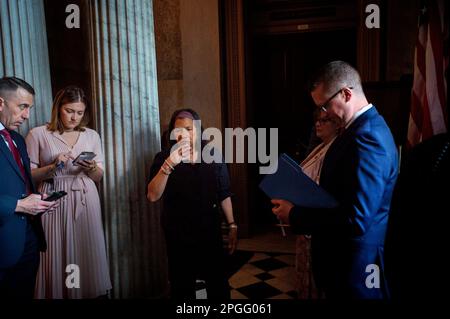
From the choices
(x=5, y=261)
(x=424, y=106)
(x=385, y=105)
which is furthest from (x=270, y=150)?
(x=5, y=261)

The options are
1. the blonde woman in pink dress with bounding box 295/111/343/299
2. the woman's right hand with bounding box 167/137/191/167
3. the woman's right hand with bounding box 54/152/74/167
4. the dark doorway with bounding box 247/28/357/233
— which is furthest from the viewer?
the dark doorway with bounding box 247/28/357/233

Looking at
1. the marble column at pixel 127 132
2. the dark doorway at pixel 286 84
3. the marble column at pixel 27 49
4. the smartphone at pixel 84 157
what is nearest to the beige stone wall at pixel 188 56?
the dark doorway at pixel 286 84

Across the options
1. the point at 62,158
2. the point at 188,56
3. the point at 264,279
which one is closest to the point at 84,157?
the point at 62,158

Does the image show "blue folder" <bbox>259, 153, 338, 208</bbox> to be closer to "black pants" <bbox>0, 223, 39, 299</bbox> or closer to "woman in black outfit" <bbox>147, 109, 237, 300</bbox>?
"woman in black outfit" <bbox>147, 109, 237, 300</bbox>

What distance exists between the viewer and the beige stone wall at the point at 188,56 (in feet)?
17.6

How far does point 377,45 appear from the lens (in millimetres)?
4879

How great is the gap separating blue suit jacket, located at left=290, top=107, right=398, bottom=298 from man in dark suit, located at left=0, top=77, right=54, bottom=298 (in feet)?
4.76

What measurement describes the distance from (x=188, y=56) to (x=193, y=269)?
3.65 m

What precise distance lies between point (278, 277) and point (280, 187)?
2.44 meters

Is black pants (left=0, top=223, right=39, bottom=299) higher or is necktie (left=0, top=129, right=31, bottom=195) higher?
necktie (left=0, top=129, right=31, bottom=195)

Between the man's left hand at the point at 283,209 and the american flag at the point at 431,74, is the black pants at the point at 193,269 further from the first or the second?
the american flag at the point at 431,74

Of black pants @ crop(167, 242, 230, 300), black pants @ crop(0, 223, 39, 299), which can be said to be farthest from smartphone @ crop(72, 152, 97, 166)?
black pants @ crop(167, 242, 230, 300)

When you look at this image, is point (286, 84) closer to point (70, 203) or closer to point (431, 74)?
point (431, 74)

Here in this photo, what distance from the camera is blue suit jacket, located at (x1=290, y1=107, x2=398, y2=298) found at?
1767 millimetres
